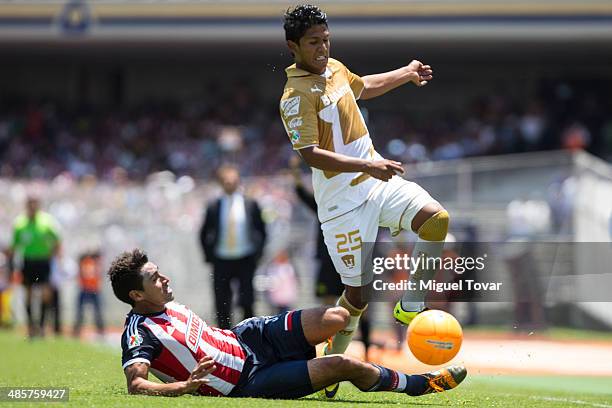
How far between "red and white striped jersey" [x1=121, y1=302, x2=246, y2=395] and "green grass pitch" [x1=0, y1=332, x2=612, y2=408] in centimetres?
21

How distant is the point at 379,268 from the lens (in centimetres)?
809

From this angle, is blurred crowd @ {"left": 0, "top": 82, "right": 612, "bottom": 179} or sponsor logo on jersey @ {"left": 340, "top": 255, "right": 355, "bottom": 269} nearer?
sponsor logo on jersey @ {"left": 340, "top": 255, "right": 355, "bottom": 269}

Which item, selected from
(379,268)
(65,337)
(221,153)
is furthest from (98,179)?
(379,268)

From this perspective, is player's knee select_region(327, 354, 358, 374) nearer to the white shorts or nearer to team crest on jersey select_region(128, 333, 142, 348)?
the white shorts

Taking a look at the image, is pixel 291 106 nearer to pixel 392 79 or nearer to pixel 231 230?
pixel 392 79

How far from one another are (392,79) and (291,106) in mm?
1136

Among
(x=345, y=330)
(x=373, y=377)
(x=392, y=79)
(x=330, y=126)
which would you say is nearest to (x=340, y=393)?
(x=345, y=330)

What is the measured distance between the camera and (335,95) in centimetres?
764

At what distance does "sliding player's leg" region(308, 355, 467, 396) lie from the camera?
6816mm

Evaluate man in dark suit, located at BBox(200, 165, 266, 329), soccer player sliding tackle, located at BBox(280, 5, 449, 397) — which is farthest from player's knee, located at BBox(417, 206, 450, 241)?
man in dark suit, located at BBox(200, 165, 266, 329)

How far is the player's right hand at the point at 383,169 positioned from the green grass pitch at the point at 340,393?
1.50m

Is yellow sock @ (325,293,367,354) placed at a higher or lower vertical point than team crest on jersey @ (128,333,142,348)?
lower

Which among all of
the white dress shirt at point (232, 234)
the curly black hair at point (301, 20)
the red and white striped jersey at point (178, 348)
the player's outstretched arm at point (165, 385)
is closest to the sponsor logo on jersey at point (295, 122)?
the curly black hair at point (301, 20)

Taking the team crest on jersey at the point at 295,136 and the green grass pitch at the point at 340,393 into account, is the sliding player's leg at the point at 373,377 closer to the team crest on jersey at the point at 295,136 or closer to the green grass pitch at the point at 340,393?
the green grass pitch at the point at 340,393
